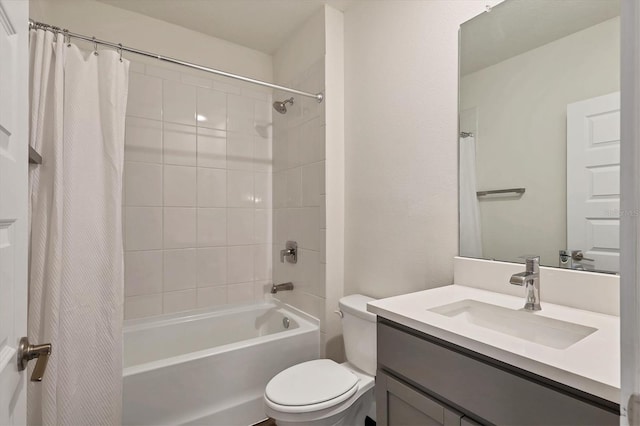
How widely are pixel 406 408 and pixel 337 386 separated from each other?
54cm

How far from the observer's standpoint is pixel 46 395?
1.17 metres

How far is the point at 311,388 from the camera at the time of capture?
1.40 m

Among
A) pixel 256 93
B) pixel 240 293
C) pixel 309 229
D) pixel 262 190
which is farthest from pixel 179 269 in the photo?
pixel 256 93

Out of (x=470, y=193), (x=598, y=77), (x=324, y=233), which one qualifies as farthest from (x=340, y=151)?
(x=598, y=77)

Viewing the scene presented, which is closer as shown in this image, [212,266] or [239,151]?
[212,266]

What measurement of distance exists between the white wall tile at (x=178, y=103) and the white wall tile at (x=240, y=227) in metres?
0.72

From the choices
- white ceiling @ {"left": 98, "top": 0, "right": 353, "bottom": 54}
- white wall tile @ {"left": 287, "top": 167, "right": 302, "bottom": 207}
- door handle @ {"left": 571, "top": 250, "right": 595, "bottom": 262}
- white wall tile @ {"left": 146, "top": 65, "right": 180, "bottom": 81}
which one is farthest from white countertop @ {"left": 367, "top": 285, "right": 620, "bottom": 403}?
white wall tile @ {"left": 146, "top": 65, "right": 180, "bottom": 81}

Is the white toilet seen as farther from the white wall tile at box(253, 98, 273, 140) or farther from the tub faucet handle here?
the white wall tile at box(253, 98, 273, 140)

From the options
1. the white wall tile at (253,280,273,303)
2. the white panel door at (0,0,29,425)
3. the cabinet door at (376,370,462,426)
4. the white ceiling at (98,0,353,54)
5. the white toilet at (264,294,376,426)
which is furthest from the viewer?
the white wall tile at (253,280,273,303)

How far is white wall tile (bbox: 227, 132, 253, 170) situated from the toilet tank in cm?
134

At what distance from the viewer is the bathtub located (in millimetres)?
1474

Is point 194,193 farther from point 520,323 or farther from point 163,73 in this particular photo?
point 520,323

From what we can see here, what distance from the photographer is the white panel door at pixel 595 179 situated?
0.94 m

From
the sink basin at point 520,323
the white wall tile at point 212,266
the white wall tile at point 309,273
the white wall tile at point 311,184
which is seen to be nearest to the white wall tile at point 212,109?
the white wall tile at point 311,184
